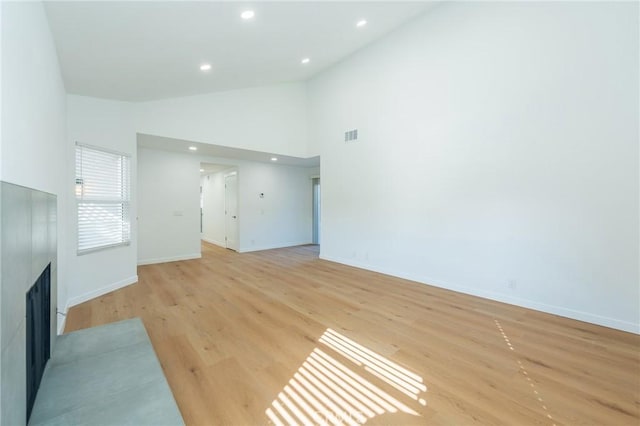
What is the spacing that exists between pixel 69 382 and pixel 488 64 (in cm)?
566

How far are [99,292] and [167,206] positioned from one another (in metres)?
2.71

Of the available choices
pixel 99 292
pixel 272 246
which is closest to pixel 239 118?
pixel 272 246

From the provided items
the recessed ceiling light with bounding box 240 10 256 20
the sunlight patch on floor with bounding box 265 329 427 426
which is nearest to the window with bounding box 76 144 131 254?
the recessed ceiling light with bounding box 240 10 256 20

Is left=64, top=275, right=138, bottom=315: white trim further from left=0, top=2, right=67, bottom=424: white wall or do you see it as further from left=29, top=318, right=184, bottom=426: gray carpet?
left=0, top=2, right=67, bottom=424: white wall

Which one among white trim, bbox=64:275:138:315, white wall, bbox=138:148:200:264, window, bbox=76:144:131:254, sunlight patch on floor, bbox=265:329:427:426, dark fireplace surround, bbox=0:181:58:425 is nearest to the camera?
dark fireplace surround, bbox=0:181:58:425

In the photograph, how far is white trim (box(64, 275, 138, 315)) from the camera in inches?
138

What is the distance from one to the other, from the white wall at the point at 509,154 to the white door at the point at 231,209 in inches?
151

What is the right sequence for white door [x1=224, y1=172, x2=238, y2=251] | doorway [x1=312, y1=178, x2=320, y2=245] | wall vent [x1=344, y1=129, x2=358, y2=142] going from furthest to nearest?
1. doorway [x1=312, y1=178, x2=320, y2=245]
2. white door [x1=224, y1=172, x2=238, y2=251]
3. wall vent [x1=344, y1=129, x2=358, y2=142]

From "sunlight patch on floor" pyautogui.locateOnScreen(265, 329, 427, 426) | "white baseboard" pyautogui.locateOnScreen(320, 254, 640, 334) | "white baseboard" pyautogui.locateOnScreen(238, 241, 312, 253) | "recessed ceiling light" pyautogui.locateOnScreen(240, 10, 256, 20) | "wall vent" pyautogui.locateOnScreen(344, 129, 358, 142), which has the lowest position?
"sunlight patch on floor" pyautogui.locateOnScreen(265, 329, 427, 426)

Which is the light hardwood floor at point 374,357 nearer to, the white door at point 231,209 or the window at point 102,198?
the window at point 102,198

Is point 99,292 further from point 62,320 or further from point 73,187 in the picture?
point 73,187

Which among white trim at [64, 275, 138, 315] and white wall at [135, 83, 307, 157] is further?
white wall at [135, 83, 307, 157]

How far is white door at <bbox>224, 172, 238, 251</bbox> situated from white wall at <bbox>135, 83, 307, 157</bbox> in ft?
5.97

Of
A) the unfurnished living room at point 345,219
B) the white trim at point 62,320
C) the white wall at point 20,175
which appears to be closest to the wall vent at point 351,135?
the unfurnished living room at point 345,219
